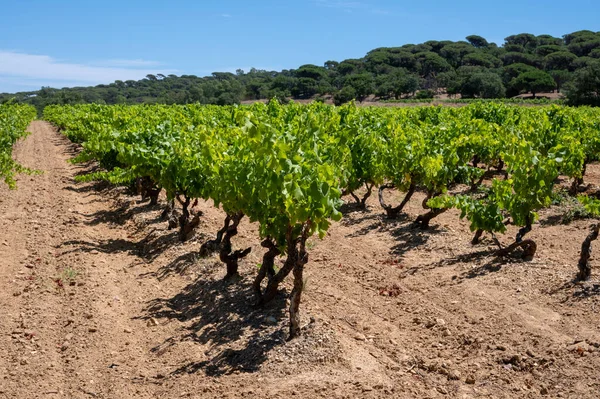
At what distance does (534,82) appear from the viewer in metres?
71.2

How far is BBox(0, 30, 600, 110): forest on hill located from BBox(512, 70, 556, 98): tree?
0.12m

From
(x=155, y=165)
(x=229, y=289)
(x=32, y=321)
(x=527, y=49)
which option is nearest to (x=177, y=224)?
(x=155, y=165)

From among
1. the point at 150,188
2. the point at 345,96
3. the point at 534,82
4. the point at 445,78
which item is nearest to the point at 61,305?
the point at 150,188

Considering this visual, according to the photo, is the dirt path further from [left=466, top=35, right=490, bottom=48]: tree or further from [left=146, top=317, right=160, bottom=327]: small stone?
[left=466, top=35, right=490, bottom=48]: tree

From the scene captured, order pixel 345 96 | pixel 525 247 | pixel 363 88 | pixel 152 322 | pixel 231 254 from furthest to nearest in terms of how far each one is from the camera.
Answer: pixel 363 88
pixel 345 96
pixel 525 247
pixel 231 254
pixel 152 322

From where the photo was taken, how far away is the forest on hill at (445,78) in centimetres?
7069

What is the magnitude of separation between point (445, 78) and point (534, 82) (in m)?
18.3

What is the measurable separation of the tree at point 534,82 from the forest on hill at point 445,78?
0.40ft

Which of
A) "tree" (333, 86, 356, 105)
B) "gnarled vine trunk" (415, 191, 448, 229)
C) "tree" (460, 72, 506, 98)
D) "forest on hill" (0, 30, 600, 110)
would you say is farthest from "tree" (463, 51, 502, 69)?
"gnarled vine trunk" (415, 191, 448, 229)

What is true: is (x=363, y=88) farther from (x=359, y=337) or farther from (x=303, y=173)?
(x=303, y=173)

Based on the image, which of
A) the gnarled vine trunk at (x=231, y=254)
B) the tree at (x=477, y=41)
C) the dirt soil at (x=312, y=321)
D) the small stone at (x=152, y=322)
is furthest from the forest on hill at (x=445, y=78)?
the small stone at (x=152, y=322)

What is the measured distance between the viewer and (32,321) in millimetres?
6586

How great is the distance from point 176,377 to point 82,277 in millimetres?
3222

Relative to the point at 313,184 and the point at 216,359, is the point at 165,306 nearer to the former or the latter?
→ the point at 216,359
